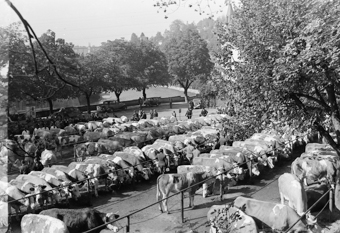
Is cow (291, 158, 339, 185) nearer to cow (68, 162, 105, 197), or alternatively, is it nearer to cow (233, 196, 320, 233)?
cow (233, 196, 320, 233)

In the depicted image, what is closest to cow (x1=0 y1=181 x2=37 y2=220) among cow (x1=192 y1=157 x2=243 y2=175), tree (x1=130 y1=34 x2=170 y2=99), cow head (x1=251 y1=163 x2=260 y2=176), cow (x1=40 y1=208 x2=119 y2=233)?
cow (x1=40 y1=208 x2=119 y2=233)

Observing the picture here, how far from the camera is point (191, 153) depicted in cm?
1703

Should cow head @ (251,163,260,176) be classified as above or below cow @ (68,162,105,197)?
below

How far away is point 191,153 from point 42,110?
77.5ft

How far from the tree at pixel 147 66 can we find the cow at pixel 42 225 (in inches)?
1377

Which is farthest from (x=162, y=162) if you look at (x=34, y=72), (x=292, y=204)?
(x=34, y=72)

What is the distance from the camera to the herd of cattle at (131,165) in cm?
1160

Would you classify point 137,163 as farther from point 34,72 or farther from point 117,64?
point 117,64

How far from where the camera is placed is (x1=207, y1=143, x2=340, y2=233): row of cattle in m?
8.59

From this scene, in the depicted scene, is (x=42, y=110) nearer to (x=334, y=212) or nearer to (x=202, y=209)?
(x=202, y=209)

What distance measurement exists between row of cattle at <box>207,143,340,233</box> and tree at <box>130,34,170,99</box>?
30.9m

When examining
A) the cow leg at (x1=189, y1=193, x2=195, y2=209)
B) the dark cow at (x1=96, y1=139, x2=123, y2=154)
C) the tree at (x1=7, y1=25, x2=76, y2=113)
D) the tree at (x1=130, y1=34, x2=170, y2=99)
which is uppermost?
the tree at (x1=130, y1=34, x2=170, y2=99)

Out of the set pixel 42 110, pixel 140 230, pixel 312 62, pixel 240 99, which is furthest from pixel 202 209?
pixel 42 110

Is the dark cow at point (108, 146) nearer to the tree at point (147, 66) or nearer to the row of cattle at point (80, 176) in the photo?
the row of cattle at point (80, 176)
